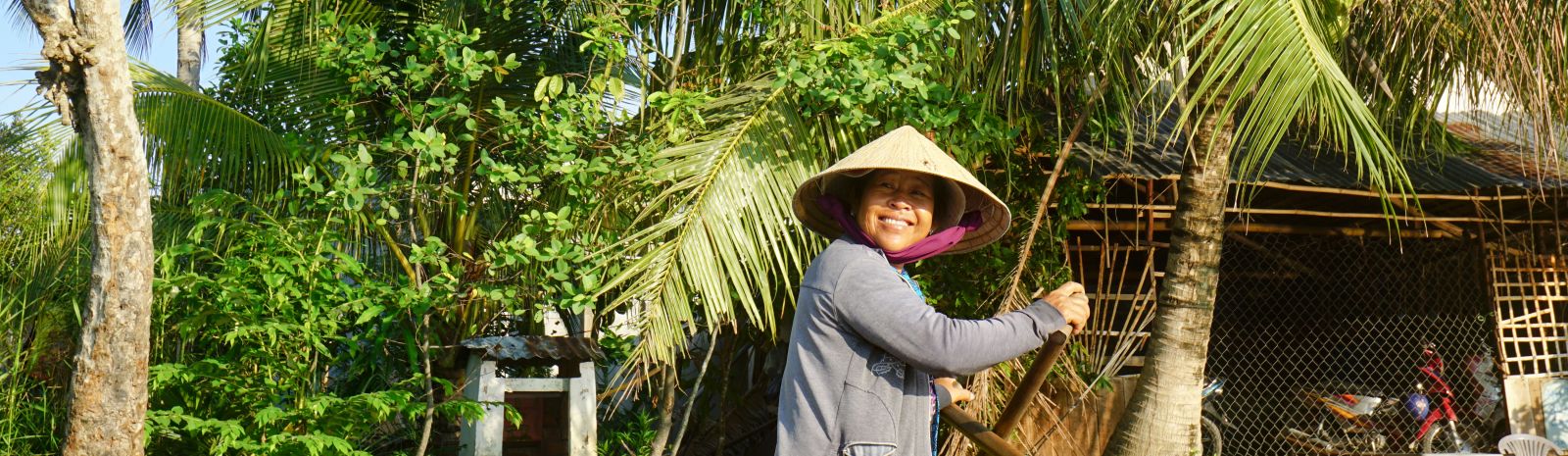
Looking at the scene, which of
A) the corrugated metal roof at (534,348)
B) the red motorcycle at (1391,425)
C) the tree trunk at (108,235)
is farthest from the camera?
the red motorcycle at (1391,425)

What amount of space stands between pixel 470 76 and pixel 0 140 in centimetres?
266

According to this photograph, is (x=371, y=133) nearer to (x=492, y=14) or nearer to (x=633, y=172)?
(x=492, y=14)

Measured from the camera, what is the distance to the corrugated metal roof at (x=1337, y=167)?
715 cm

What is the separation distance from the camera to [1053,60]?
559 cm

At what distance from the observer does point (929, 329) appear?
7.23 ft

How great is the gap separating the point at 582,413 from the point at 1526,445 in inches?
222

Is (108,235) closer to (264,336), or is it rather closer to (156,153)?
(264,336)

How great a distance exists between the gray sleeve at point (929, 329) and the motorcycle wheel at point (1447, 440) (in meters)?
7.43

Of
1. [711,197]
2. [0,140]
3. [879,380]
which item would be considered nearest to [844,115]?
[711,197]

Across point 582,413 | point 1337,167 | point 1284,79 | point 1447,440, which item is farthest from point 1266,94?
Answer: point 1447,440

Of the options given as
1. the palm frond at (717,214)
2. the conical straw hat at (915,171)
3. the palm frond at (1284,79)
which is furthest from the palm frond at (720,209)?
the conical straw hat at (915,171)

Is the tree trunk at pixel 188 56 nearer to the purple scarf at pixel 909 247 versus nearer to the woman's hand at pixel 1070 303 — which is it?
the purple scarf at pixel 909 247

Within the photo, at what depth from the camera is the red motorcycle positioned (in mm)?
8648

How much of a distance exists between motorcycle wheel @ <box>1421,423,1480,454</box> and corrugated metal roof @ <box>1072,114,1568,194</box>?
5.62 ft
